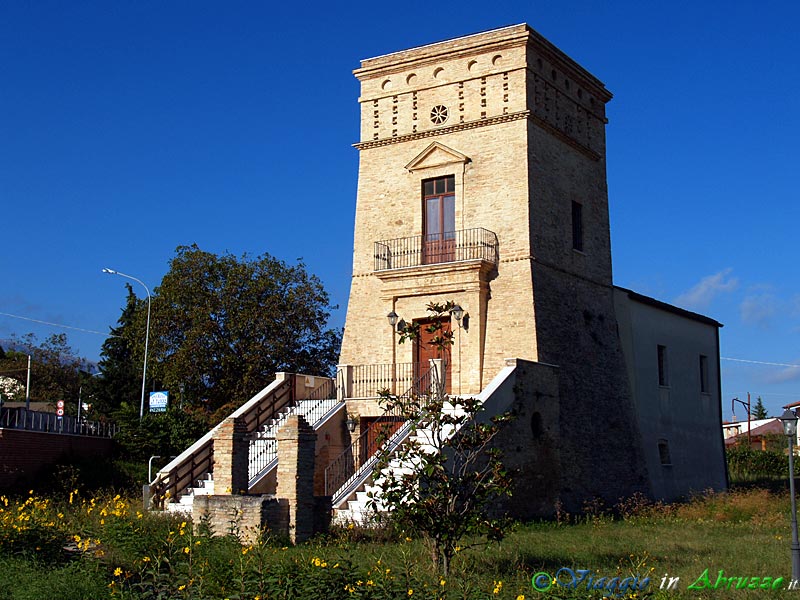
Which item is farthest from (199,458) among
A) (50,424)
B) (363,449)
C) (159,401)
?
(50,424)

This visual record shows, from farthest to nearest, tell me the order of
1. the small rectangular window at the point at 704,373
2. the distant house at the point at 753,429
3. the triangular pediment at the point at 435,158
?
the distant house at the point at 753,429
the small rectangular window at the point at 704,373
the triangular pediment at the point at 435,158

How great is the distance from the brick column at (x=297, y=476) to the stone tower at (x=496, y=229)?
810cm

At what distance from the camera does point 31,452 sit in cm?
2792

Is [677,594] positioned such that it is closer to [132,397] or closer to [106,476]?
[106,476]

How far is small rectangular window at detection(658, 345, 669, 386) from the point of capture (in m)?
29.8

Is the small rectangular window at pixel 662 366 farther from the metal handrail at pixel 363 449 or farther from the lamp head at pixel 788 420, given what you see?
the lamp head at pixel 788 420

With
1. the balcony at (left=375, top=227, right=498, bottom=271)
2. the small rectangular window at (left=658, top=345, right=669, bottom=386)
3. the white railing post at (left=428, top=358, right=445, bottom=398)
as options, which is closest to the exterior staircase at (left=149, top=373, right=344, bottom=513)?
the white railing post at (left=428, top=358, right=445, bottom=398)

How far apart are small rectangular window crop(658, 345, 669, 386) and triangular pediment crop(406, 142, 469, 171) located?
9.66m

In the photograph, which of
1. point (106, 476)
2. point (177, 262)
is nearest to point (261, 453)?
point (106, 476)

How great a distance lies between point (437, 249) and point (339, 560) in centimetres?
1467

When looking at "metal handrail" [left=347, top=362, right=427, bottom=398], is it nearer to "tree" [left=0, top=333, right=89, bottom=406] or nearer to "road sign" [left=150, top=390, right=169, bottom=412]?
"road sign" [left=150, top=390, right=169, bottom=412]

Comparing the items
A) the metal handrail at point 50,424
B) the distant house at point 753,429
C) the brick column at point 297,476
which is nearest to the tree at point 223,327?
the metal handrail at point 50,424

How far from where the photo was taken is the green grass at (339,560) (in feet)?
34.2

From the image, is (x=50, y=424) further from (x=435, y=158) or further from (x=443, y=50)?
(x=443, y=50)
